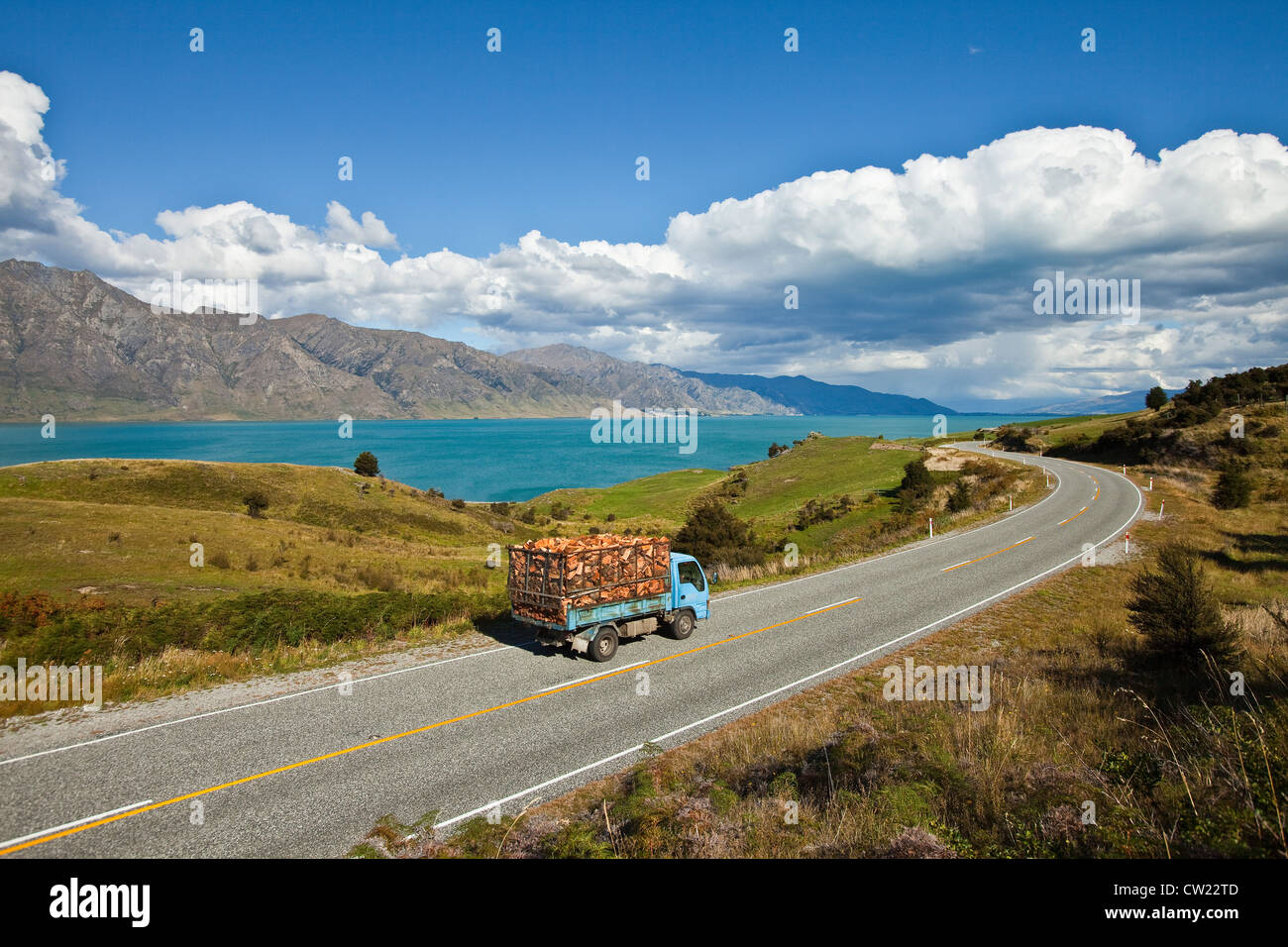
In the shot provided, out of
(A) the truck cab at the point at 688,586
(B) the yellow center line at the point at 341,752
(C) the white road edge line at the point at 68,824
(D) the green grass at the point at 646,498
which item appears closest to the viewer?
(C) the white road edge line at the point at 68,824

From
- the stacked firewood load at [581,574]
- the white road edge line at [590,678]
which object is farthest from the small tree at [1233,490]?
the white road edge line at [590,678]

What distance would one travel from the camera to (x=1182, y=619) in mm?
13266

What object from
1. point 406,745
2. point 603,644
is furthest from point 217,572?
point 406,745

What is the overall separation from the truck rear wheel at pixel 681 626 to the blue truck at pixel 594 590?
3 cm

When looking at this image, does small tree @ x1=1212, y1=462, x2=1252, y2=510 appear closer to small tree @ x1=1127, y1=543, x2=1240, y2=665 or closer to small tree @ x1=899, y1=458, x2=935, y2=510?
small tree @ x1=899, y1=458, x2=935, y2=510

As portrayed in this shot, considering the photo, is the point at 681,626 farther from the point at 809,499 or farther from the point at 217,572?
the point at 809,499

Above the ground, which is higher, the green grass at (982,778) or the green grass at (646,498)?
Result: the green grass at (982,778)

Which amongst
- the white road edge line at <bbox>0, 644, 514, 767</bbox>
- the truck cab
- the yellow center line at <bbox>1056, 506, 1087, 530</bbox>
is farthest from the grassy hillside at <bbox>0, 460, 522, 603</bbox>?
the yellow center line at <bbox>1056, 506, 1087, 530</bbox>

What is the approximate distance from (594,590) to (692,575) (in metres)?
4.28

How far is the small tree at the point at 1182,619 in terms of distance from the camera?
12.8 meters

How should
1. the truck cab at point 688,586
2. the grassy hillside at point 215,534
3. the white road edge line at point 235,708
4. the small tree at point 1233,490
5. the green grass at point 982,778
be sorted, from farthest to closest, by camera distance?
1. the small tree at point 1233,490
2. the grassy hillside at point 215,534
3. the truck cab at point 688,586
4. the white road edge line at point 235,708
5. the green grass at point 982,778

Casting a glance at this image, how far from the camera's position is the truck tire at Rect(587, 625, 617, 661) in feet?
49.2

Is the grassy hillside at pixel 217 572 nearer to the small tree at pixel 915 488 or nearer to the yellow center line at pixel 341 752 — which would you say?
Answer: the yellow center line at pixel 341 752
